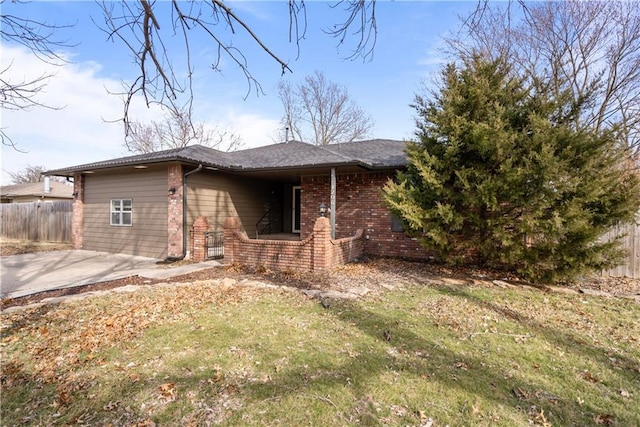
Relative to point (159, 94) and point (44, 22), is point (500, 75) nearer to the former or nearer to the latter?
point (159, 94)

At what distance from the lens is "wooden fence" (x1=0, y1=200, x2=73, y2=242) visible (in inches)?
557

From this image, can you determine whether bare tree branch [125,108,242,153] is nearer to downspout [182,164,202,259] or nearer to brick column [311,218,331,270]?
downspout [182,164,202,259]

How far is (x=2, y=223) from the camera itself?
54.0 feet

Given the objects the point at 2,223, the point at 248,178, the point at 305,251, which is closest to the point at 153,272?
the point at 305,251

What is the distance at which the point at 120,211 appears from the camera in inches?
428

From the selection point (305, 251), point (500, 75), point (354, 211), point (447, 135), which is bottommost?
point (305, 251)

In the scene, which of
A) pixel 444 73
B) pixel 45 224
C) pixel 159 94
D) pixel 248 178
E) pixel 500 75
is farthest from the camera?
pixel 45 224

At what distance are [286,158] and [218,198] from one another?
269cm

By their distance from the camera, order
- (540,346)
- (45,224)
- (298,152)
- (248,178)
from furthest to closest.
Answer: (45,224) → (248,178) → (298,152) → (540,346)

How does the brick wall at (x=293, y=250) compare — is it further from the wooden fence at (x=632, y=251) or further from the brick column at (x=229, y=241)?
the wooden fence at (x=632, y=251)

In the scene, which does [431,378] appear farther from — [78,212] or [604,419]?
[78,212]

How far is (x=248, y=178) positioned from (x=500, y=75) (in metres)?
8.59

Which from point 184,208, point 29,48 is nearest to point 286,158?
point 184,208

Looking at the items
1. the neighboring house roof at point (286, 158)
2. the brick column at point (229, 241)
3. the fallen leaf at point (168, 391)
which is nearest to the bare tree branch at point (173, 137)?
the neighboring house roof at point (286, 158)
